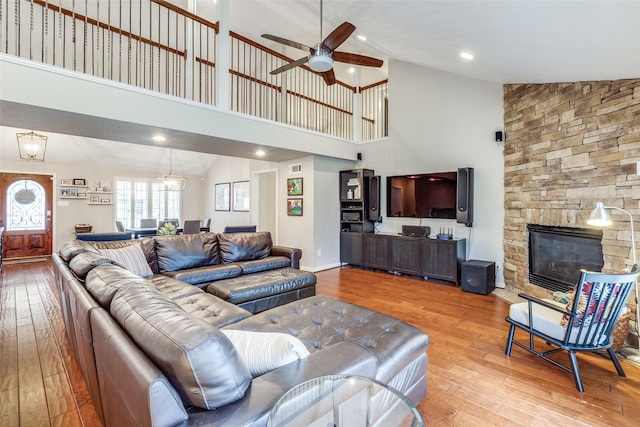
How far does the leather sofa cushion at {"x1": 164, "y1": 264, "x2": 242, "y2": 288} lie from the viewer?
3369mm

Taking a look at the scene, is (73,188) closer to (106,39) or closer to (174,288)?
(106,39)

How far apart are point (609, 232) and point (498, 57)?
2.05m

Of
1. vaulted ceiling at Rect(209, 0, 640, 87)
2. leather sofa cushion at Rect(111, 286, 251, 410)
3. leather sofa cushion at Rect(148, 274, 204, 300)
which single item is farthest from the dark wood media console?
leather sofa cushion at Rect(111, 286, 251, 410)

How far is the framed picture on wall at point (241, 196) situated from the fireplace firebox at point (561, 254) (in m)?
6.30

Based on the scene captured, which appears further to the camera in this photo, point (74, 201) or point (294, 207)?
point (74, 201)

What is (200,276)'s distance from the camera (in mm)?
3430

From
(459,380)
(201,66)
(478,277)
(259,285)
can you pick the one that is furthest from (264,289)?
(201,66)

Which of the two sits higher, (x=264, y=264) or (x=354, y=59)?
(x=354, y=59)

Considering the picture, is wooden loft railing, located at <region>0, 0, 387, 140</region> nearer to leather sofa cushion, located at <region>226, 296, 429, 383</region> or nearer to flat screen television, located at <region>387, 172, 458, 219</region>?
flat screen television, located at <region>387, 172, 458, 219</region>

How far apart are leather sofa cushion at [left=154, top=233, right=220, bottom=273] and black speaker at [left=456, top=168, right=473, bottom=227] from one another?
373 cm

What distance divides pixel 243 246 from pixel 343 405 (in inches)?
130

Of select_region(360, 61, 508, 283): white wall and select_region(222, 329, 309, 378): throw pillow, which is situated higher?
select_region(360, 61, 508, 283): white wall

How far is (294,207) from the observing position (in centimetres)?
606

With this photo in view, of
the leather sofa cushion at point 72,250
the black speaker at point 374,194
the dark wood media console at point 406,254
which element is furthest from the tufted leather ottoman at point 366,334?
the black speaker at point 374,194
